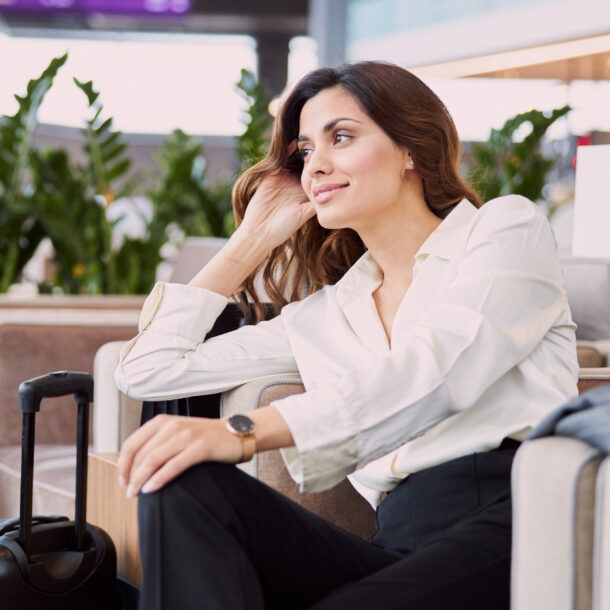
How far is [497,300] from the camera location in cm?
134

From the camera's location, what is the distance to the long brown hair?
1.70 metres

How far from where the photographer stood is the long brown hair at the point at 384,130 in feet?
5.56

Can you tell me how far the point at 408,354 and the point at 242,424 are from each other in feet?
0.76

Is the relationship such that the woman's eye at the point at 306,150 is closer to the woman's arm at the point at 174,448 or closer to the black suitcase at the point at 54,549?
the black suitcase at the point at 54,549

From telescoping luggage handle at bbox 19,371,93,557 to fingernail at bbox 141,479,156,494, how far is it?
535 millimetres

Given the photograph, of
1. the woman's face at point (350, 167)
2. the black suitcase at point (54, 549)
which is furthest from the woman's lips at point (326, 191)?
the black suitcase at point (54, 549)

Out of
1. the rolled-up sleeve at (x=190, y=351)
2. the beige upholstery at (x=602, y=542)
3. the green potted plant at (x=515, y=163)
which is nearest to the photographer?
the beige upholstery at (x=602, y=542)

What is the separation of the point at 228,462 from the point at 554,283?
0.56 meters

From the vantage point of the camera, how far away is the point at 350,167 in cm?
166

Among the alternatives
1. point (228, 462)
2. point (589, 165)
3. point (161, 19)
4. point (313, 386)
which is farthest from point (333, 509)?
point (161, 19)

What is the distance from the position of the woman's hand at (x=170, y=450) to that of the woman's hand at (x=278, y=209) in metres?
0.80

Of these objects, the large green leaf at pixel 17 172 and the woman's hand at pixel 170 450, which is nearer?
the woman's hand at pixel 170 450

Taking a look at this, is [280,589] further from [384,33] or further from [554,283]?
[384,33]

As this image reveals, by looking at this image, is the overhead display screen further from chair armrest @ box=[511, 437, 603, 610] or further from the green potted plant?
chair armrest @ box=[511, 437, 603, 610]
